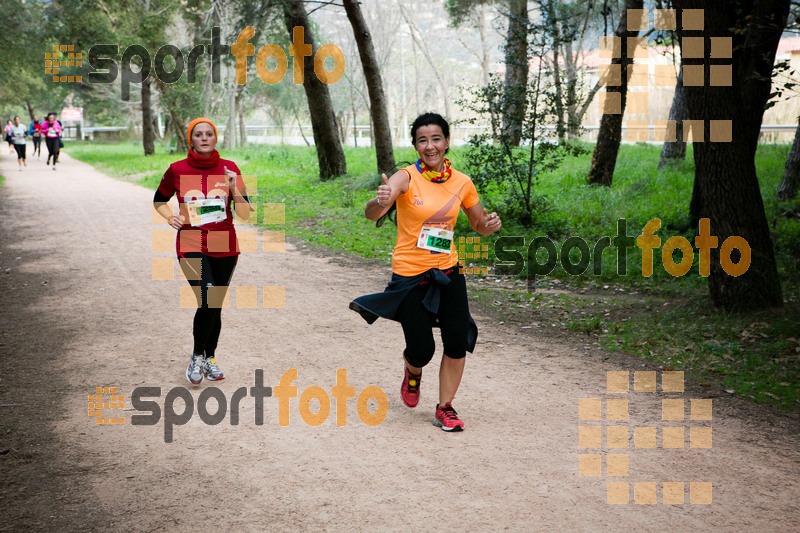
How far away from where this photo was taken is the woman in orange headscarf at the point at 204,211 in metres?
5.36

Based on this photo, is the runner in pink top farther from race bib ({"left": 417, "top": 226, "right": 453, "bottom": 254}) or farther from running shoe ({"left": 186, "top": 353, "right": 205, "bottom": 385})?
race bib ({"left": 417, "top": 226, "right": 453, "bottom": 254})

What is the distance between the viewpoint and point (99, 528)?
351cm

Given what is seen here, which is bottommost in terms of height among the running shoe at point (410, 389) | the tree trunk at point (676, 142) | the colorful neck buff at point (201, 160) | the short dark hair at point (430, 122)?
the running shoe at point (410, 389)

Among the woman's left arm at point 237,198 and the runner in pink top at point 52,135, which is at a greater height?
the runner in pink top at point 52,135

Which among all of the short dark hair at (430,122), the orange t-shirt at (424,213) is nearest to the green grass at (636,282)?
→ the orange t-shirt at (424,213)

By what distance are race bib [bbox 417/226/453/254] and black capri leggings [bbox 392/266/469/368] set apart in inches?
8.0

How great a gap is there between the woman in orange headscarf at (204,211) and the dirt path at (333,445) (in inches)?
34.0

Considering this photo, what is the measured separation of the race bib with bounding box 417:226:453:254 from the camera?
14.9ft

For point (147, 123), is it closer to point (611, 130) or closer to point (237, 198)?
point (611, 130)

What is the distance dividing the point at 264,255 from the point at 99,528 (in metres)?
8.22

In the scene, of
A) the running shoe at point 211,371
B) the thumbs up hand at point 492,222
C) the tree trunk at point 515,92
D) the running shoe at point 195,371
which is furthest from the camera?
the tree trunk at point 515,92

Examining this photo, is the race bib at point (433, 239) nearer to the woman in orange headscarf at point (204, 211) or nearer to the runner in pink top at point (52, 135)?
the woman in orange headscarf at point (204, 211)

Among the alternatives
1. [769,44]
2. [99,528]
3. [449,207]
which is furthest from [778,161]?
[99,528]

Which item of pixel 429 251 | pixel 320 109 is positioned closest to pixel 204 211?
pixel 429 251
